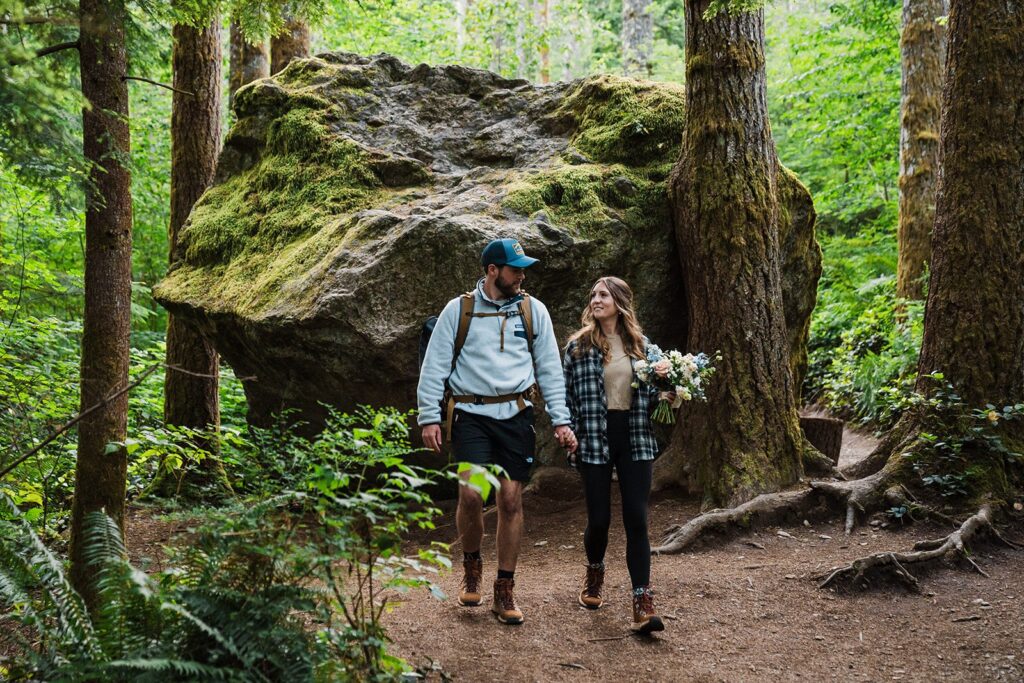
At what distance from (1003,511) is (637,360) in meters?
3.48

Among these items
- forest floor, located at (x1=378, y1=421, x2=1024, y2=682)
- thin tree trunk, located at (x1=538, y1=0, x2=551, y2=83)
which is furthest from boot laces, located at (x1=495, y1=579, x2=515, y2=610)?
thin tree trunk, located at (x1=538, y1=0, x2=551, y2=83)

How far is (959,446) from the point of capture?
674cm

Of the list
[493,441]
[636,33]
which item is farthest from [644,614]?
[636,33]

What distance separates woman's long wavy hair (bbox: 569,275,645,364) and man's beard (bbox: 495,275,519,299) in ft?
1.52

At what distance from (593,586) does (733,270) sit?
3.35m

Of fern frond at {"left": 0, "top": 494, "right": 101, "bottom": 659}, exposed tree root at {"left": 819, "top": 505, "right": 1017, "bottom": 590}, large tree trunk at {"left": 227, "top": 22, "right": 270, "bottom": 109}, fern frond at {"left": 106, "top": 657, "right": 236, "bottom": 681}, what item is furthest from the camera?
large tree trunk at {"left": 227, "top": 22, "right": 270, "bottom": 109}

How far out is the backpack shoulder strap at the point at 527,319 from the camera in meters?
5.25

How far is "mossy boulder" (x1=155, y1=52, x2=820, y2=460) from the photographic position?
7129 millimetres

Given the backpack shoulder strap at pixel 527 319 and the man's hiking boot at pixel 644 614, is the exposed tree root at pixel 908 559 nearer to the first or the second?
the man's hiking boot at pixel 644 614

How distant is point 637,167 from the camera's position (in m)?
8.45

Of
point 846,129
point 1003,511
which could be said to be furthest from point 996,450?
point 846,129

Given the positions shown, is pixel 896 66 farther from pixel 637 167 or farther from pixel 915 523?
pixel 915 523

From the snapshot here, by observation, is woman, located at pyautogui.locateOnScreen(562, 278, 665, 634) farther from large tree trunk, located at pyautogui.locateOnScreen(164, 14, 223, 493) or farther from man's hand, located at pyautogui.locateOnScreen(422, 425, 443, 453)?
large tree trunk, located at pyautogui.locateOnScreen(164, 14, 223, 493)

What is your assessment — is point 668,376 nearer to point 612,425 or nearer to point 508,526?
point 612,425
